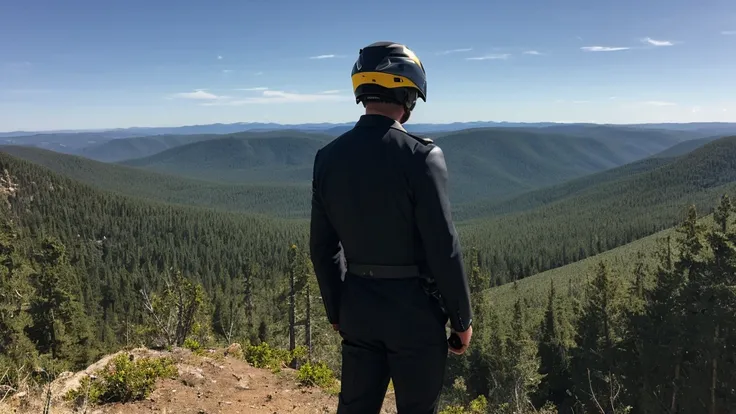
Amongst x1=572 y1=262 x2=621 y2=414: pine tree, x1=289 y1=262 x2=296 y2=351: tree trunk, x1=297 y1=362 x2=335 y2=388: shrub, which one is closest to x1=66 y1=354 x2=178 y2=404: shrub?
x1=297 y1=362 x2=335 y2=388: shrub

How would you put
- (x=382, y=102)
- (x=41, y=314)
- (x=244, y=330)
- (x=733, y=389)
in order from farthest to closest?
(x=244, y=330)
(x=41, y=314)
(x=733, y=389)
(x=382, y=102)

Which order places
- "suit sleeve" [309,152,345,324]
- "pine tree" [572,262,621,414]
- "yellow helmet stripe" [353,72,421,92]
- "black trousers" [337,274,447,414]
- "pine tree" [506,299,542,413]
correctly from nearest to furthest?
"black trousers" [337,274,447,414] → "yellow helmet stripe" [353,72,421,92] → "suit sleeve" [309,152,345,324] → "pine tree" [572,262,621,414] → "pine tree" [506,299,542,413]

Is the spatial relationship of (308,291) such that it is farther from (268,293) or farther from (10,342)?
(268,293)

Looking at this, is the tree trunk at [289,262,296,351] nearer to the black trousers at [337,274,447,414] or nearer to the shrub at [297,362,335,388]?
the shrub at [297,362,335,388]

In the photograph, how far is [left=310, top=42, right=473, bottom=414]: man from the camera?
3369mm

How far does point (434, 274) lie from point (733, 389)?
27577 millimetres

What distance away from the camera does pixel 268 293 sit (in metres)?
86.6

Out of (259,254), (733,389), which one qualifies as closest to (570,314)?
(733,389)

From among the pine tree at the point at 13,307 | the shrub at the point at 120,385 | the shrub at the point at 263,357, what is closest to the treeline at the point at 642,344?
the shrub at the point at 263,357

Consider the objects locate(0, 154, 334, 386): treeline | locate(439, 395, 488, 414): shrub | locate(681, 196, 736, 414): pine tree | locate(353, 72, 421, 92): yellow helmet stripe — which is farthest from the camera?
locate(0, 154, 334, 386): treeline

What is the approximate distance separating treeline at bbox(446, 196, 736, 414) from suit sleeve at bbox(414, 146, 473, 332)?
11.0 meters

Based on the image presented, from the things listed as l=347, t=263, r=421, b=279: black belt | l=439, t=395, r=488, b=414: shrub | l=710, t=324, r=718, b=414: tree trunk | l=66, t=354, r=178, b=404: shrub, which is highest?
l=347, t=263, r=421, b=279: black belt

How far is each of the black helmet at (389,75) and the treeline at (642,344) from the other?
11.6 metres

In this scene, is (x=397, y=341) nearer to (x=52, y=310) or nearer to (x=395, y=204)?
(x=395, y=204)
